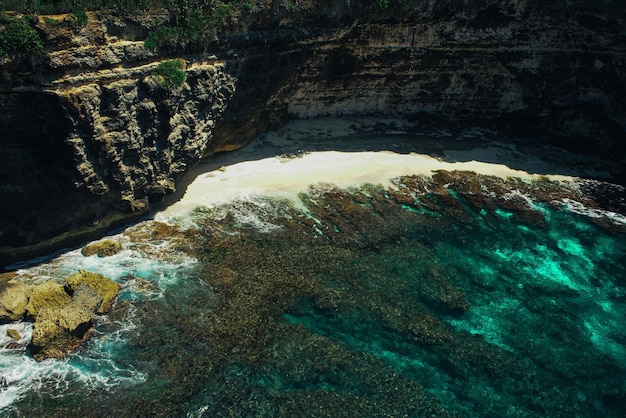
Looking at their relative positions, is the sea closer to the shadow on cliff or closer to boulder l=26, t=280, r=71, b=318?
the shadow on cliff

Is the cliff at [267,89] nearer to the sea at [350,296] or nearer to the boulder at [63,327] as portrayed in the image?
the sea at [350,296]

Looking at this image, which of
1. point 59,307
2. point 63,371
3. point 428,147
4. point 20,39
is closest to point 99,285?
point 59,307

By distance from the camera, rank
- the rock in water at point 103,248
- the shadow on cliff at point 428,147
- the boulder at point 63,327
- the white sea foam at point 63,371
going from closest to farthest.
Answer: the white sea foam at point 63,371 < the boulder at point 63,327 < the rock in water at point 103,248 < the shadow on cliff at point 428,147

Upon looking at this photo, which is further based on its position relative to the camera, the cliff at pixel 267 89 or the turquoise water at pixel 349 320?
the cliff at pixel 267 89

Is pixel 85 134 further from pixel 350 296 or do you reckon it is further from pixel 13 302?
pixel 350 296

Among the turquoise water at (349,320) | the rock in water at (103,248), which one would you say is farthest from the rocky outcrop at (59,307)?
the rock in water at (103,248)

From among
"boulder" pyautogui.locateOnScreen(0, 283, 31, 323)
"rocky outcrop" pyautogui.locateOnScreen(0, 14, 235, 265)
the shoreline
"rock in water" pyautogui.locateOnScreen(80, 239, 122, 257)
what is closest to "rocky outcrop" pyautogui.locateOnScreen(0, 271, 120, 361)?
"boulder" pyautogui.locateOnScreen(0, 283, 31, 323)

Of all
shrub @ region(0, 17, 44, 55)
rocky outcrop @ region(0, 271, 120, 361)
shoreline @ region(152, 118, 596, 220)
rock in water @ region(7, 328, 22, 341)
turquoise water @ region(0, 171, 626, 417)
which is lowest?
turquoise water @ region(0, 171, 626, 417)
